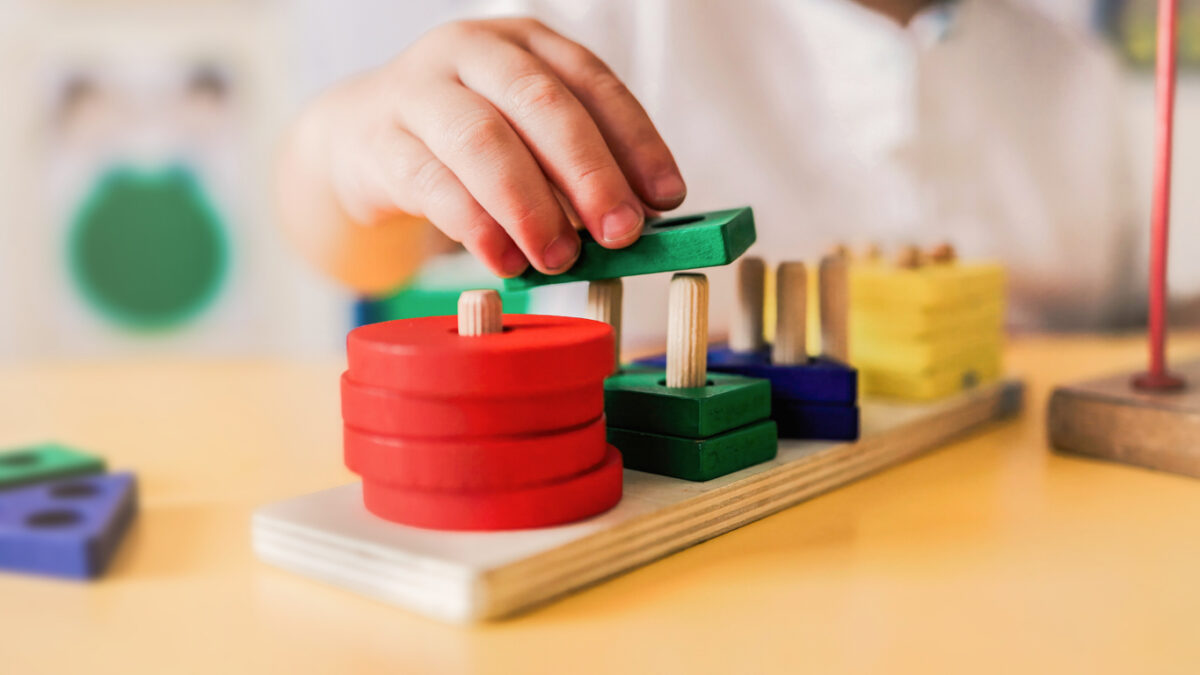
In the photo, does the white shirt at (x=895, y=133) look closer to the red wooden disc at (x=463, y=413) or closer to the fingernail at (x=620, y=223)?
the fingernail at (x=620, y=223)

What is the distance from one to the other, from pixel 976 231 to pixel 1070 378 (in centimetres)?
72

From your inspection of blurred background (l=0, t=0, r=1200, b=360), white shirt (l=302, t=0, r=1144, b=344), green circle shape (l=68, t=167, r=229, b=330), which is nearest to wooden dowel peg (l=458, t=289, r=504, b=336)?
white shirt (l=302, t=0, r=1144, b=344)

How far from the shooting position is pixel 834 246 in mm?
795

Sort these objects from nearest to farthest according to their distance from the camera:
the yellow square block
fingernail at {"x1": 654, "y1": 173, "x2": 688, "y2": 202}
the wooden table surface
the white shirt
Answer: the wooden table surface, fingernail at {"x1": 654, "y1": 173, "x2": 688, "y2": 202}, the yellow square block, the white shirt

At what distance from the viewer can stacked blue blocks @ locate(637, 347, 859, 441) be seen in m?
0.65

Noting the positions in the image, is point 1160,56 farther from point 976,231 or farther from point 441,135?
point 976,231

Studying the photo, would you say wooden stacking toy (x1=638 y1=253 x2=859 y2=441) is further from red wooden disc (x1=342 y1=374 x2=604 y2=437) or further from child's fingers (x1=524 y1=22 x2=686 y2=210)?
red wooden disc (x1=342 y1=374 x2=604 y2=437)

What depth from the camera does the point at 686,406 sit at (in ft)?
1.81

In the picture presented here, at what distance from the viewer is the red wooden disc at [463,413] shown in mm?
453

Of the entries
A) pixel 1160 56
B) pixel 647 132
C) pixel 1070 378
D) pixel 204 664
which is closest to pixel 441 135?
pixel 647 132

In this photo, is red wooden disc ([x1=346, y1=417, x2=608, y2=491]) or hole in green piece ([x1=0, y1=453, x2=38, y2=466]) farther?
hole in green piece ([x1=0, y1=453, x2=38, y2=466])

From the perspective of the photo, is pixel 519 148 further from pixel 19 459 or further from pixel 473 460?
pixel 19 459

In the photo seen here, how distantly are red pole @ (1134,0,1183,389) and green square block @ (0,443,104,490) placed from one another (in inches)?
30.9

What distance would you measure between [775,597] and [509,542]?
131mm
